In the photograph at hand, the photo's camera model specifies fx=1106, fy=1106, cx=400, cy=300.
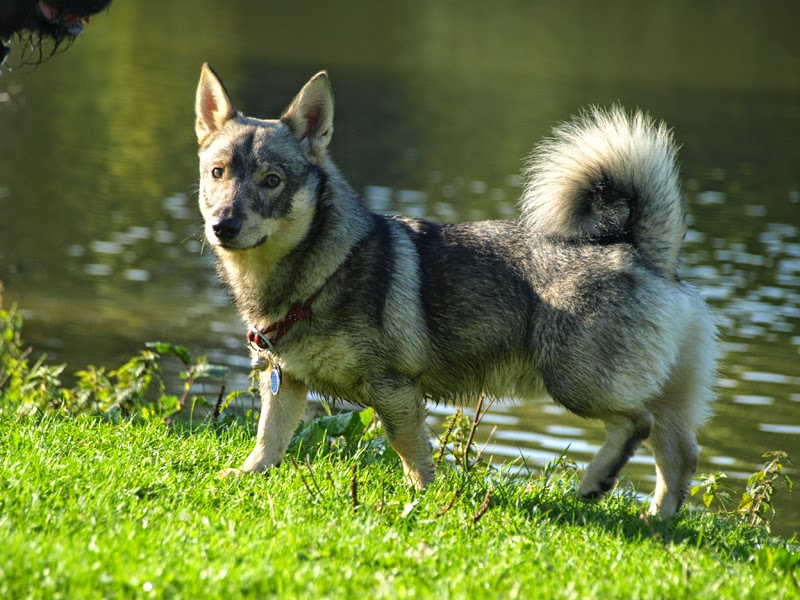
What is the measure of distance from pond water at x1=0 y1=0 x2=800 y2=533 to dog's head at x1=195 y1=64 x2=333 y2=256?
6.80 ft

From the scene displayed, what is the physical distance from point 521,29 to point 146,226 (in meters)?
28.4

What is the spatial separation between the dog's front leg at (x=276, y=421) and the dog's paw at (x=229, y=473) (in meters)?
0.09

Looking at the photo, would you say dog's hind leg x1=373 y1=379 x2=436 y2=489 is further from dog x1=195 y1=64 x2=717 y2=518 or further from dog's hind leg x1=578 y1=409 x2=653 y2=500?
dog's hind leg x1=578 y1=409 x2=653 y2=500

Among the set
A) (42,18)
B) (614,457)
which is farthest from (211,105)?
(614,457)

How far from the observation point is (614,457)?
5.19 meters

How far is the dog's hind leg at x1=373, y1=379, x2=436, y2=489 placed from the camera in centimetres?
513

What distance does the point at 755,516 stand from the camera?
593 cm

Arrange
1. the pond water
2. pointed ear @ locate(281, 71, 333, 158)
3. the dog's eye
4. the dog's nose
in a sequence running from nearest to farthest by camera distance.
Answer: the dog's nose < the dog's eye < pointed ear @ locate(281, 71, 333, 158) < the pond water

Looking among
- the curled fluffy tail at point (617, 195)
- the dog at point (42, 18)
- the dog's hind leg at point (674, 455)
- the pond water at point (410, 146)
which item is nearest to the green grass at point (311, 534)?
the dog's hind leg at point (674, 455)

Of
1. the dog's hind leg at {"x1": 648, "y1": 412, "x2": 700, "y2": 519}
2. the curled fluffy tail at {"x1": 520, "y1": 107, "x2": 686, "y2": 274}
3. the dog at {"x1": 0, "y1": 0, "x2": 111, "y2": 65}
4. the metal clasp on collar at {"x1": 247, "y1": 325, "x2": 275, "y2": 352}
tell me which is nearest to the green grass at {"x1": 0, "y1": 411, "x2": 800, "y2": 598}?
the dog's hind leg at {"x1": 648, "y1": 412, "x2": 700, "y2": 519}

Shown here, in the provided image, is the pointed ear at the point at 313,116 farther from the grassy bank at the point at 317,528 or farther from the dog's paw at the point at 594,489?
the dog's paw at the point at 594,489

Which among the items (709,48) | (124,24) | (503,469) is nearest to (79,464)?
(503,469)

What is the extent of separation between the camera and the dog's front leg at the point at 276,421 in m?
5.22

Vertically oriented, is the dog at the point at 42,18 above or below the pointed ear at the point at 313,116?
above
